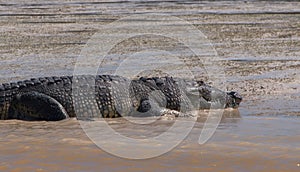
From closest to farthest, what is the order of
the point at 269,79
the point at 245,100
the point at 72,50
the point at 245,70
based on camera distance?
1. the point at 245,100
2. the point at 269,79
3. the point at 245,70
4. the point at 72,50

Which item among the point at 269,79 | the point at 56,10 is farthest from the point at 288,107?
the point at 56,10

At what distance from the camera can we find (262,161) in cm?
551

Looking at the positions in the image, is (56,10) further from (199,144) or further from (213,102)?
(199,144)

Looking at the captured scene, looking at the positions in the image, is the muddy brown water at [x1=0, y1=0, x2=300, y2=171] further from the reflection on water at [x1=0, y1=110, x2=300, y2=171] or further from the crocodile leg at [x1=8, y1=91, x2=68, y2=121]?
the crocodile leg at [x1=8, y1=91, x2=68, y2=121]

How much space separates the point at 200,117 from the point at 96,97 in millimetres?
1302

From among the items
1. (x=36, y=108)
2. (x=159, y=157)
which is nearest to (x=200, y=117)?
(x=36, y=108)

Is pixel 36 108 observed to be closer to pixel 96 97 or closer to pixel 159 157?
pixel 96 97

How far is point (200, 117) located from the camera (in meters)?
7.94

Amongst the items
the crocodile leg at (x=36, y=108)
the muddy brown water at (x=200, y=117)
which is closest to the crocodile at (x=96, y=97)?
the crocodile leg at (x=36, y=108)

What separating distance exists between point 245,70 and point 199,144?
521cm

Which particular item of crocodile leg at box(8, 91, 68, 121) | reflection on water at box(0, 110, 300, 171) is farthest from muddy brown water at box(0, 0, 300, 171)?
crocodile leg at box(8, 91, 68, 121)

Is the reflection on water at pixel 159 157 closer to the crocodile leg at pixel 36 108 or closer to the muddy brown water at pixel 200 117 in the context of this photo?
the muddy brown water at pixel 200 117

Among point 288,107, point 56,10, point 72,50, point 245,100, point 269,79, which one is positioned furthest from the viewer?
point 56,10

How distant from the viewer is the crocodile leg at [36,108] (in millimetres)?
7551
